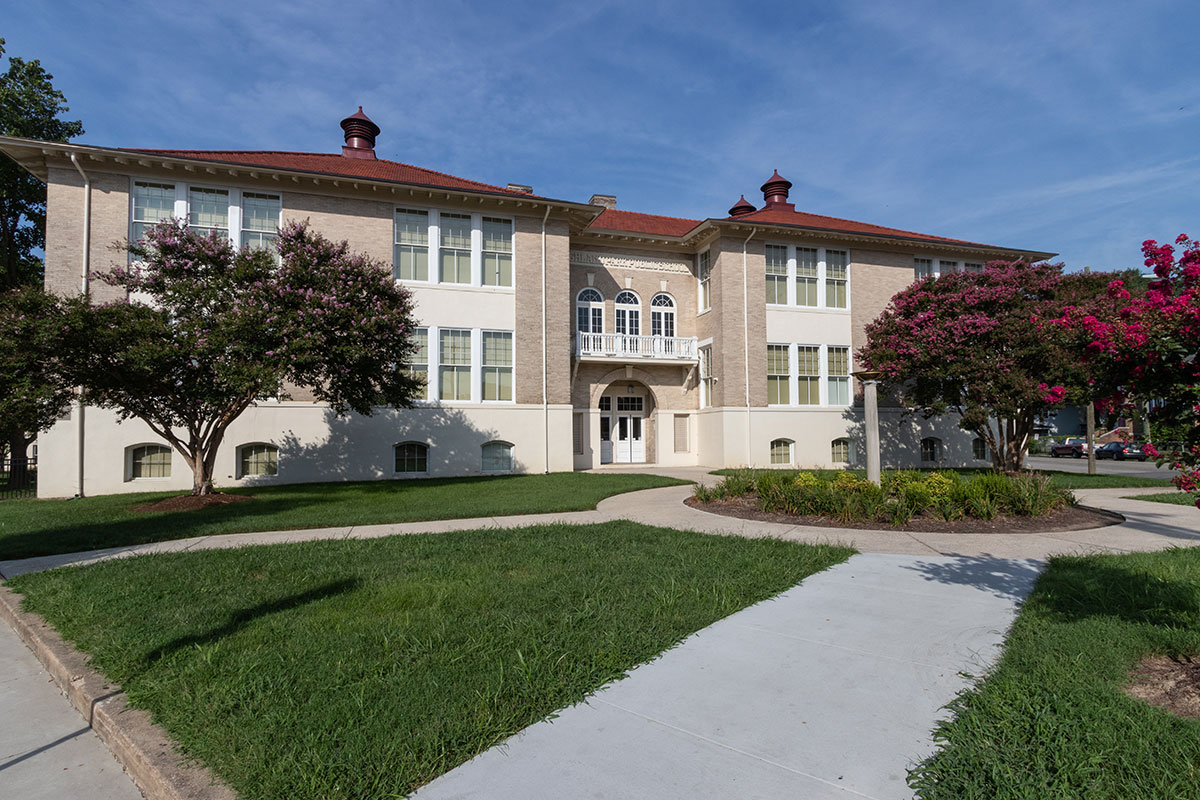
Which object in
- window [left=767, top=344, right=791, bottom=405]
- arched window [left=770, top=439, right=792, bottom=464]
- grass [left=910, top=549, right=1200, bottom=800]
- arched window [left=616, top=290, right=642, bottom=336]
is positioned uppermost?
arched window [left=616, top=290, right=642, bottom=336]

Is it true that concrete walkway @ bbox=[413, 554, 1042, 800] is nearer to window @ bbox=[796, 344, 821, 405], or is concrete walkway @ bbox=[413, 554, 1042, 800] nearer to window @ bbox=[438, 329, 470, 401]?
window @ bbox=[438, 329, 470, 401]

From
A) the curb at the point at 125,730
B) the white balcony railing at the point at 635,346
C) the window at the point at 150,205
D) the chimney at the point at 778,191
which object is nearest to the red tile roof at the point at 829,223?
the chimney at the point at 778,191

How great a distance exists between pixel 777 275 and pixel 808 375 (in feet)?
14.2

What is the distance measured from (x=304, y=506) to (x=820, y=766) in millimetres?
12477

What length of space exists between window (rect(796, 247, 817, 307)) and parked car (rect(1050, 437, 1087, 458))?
98.5 ft

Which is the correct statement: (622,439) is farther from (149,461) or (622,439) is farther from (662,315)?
(149,461)

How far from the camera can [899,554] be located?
24.4 feet

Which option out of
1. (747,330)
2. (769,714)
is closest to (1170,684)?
(769,714)

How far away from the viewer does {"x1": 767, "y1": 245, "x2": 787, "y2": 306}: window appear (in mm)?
24844

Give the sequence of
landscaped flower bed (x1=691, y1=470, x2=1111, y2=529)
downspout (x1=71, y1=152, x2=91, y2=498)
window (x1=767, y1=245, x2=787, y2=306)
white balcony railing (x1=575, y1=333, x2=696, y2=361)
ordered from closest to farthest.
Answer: landscaped flower bed (x1=691, y1=470, x2=1111, y2=529), downspout (x1=71, y1=152, x2=91, y2=498), white balcony railing (x1=575, y1=333, x2=696, y2=361), window (x1=767, y1=245, x2=787, y2=306)

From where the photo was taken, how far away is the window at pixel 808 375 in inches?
989

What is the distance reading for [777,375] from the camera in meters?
24.8

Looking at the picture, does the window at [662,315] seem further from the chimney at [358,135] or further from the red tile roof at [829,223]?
the chimney at [358,135]

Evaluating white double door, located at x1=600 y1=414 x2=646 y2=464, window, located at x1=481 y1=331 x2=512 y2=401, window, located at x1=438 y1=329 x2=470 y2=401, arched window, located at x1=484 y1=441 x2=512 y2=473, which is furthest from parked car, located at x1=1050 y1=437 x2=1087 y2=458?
window, located at x1=438 y1=329 x2=470 y2=401
